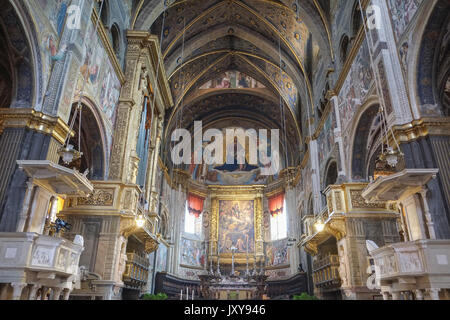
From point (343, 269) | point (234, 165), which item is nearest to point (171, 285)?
point (234, 165)

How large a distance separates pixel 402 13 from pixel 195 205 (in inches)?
897

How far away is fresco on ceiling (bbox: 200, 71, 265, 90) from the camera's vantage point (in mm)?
27031

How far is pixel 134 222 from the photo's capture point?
12469mm

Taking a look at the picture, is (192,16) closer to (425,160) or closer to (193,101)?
(193,101)

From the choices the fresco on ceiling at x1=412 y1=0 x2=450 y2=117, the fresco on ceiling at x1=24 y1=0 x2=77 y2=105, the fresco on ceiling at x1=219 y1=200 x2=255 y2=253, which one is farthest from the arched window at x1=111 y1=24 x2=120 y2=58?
the fresco on ceiling at x1=219 y1=200 x2=255 y2=253

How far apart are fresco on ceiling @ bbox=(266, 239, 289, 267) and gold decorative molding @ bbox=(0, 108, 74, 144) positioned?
20.7 meters

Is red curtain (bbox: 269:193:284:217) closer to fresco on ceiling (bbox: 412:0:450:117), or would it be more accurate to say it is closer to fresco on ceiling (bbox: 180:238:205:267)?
fresco on ceiling (bbox: 180:238:205:267)

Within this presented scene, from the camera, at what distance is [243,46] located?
2425 centimetres

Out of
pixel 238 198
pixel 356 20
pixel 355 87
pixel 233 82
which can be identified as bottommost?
pixel 355 87

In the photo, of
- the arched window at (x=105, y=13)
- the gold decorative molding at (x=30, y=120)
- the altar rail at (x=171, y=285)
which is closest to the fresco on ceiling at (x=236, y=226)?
the altar rail at (x=171, y=285)

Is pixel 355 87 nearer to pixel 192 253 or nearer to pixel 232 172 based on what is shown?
pixel 192 253

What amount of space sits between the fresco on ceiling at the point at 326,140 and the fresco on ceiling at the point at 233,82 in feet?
34.1

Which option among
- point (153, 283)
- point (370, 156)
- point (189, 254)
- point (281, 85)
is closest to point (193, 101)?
point (281, 85)

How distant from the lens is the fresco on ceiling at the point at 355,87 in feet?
38.7
